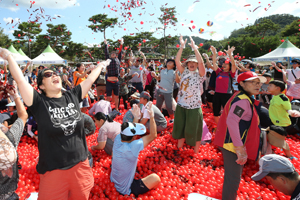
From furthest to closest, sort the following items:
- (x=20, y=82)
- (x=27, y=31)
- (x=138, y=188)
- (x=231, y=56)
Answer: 1. (x=27, y=31)
2. (x=231, y=56)
3. (x=138, y=188)
4. (x=20, y=82)

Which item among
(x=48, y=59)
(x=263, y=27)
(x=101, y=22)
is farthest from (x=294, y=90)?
(x=263, y=27)

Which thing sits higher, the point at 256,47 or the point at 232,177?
the point at 256,47

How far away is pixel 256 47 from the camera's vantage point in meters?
33.1

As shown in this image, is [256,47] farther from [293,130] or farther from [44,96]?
[44,96]

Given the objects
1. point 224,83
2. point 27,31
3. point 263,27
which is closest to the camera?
point 224,83

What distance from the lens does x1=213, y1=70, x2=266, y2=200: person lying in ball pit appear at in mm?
2318

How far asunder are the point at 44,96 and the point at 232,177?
8.22ft

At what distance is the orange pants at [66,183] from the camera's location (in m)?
1.85

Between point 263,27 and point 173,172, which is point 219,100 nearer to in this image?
point 173,172

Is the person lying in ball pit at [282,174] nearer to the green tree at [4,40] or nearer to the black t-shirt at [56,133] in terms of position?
the black t-shirt at [56,133]

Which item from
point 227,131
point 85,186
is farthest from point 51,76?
point 227,131

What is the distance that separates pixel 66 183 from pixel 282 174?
2.08 m

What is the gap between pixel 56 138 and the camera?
1.84 meters

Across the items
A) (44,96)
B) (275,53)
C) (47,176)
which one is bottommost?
(47,176)
